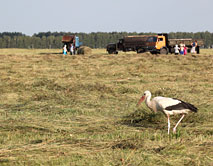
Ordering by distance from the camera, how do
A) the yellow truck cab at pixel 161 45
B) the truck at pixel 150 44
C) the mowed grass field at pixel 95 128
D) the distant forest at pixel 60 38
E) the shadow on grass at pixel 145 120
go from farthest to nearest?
the distant forest at pixel 60 38
the truck at pixel 150 44
the yellow truck cab at pixel 161 45
the shadow on grass at pixel 145 120
the mowed grass field at pixel 95 128

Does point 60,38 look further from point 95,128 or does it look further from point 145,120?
point 95,128

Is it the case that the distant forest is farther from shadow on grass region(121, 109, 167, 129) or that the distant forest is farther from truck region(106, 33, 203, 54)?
shadow on grass region(121, 109, 167, 129)

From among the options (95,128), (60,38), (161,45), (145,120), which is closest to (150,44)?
(161,45)

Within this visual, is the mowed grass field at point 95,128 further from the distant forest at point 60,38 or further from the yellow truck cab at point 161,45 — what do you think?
the distant forest at point 60,38

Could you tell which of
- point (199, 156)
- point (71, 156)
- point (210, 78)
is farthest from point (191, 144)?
point (210, 78)

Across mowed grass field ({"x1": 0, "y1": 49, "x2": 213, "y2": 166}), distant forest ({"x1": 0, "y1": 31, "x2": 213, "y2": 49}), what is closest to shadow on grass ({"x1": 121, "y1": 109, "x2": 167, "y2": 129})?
mowed grass field ({"x1": 0, "y1": 49, "x2": 213, "y2": 166})

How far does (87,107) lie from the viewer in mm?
11312

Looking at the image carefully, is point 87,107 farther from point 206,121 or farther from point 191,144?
point 191,144

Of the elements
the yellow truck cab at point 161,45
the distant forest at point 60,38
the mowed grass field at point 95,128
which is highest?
the distant forest at point 60,38

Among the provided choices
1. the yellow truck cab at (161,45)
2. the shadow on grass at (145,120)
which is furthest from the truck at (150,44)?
the shadow on grass at (145,120)

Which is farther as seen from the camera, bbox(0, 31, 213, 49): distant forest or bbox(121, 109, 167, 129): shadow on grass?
bbox(0, 31, 213, 49): distant forest

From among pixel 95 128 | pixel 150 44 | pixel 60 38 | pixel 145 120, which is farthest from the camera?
pixel 60 38

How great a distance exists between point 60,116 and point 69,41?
48023mm

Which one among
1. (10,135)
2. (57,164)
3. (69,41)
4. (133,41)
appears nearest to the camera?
(57,164)
